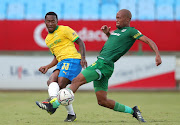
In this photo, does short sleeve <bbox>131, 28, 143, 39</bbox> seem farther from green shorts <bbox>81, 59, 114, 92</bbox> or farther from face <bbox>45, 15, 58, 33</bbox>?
face <bbox>45, 15, 58, 33</bbox>

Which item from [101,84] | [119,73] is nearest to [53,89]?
[101,84]

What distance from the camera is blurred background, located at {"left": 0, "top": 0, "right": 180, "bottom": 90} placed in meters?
16.0

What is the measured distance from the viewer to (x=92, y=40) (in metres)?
18.0

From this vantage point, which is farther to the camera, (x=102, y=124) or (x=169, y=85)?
(x=169, y=85)

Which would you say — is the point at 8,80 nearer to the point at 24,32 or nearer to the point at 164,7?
the point at 24,32

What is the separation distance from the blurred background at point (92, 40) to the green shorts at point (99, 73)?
9.27 meters

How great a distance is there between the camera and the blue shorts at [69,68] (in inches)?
264

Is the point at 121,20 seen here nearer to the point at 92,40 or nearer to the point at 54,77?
the point at 54,77

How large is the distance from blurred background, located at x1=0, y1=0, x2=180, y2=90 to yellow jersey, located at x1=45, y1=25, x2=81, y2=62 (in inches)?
337

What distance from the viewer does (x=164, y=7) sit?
20703 millimetres

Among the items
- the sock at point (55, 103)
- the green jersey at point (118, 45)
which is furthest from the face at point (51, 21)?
the sock at point (55, 103)

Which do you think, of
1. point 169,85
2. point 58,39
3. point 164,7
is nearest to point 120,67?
point 169,85

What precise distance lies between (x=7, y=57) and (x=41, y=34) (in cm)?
241

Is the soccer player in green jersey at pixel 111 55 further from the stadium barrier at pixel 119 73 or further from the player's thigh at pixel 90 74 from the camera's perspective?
the stadium barrier at pixel 119 73
